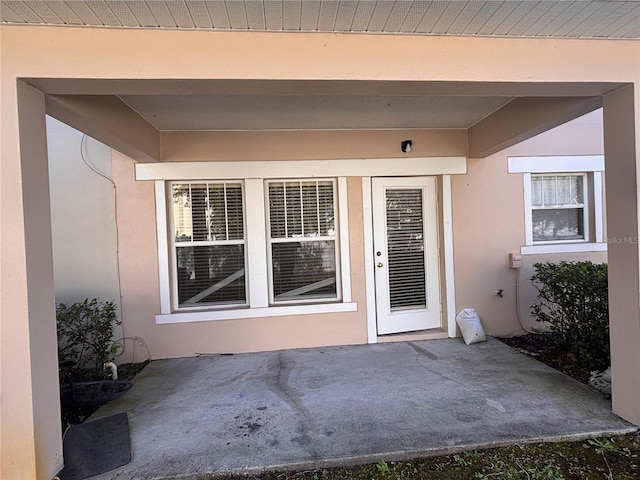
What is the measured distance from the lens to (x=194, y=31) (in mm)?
2037

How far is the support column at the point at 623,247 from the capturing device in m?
2.37

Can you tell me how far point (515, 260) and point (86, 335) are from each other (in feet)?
17.5

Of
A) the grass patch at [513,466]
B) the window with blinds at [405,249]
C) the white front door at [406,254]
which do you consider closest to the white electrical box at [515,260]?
the white front door at [406,254]

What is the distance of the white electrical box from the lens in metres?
4.50

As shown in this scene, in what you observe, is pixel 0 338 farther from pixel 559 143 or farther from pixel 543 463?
pixel 559 143

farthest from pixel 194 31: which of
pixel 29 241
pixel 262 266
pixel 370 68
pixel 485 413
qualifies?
pixel 485 413

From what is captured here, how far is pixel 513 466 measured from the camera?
209cm

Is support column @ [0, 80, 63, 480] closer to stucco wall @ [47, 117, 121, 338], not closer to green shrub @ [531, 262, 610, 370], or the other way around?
stucco wall @ [47, 117, 121, 338]

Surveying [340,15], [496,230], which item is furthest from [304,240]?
[340,15]

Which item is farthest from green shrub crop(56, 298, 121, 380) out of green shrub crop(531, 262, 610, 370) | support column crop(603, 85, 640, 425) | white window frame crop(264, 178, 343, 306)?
green shrub crop(531, 262, 610, 370)

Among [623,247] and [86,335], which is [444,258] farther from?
[86,335]

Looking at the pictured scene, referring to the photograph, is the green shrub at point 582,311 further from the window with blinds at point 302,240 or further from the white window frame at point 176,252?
Result: the white window frame at point 176,252

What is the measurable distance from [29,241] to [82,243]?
7.47ft

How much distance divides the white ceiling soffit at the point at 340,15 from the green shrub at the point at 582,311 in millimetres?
2219
